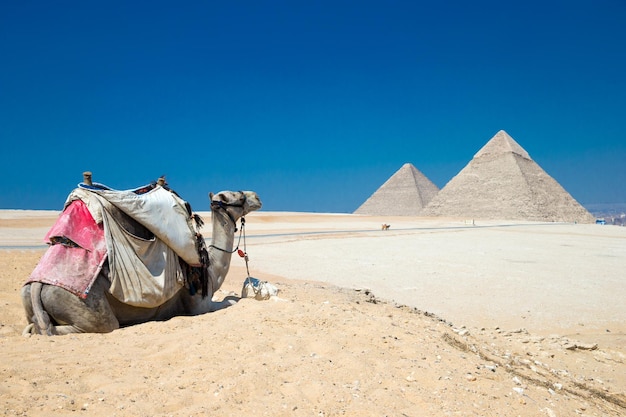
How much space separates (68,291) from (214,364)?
1635mm

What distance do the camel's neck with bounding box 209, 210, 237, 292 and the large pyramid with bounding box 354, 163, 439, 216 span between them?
365 ft

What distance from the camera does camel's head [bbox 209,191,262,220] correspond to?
5.68m

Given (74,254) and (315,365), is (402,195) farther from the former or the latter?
(315,365)

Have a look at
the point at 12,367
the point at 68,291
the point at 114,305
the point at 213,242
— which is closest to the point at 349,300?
the point at 213,242

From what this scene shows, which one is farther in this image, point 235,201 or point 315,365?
point 235,201

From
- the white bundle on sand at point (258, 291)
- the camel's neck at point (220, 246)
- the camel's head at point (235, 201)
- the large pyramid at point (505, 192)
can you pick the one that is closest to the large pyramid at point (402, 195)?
the large pyramid at point (505, 192)

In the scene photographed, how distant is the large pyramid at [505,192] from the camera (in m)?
89.5

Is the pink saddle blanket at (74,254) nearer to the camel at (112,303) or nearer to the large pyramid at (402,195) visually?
the camel at (112,303)

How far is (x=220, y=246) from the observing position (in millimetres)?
5703

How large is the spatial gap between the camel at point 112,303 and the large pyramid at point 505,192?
8829 centimetres

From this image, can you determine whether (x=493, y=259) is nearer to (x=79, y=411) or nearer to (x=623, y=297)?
(x=623, y=297)

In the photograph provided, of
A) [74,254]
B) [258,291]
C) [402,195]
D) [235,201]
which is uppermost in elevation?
[402,195]

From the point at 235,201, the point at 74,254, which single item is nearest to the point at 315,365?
the point at 74,254

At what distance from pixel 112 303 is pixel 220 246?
1.49 m
